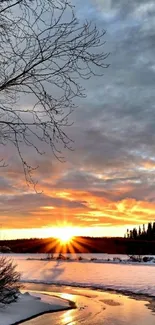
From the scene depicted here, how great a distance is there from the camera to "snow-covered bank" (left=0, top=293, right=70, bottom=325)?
48.6ft

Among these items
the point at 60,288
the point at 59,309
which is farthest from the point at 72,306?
the point at 60,288

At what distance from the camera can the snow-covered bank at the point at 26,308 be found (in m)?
A: 14.8

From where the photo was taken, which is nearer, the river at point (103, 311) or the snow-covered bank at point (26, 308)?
the river at point (103, 311)

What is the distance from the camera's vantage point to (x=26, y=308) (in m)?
16.8

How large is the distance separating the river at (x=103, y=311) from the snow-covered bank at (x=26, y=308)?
0.46m

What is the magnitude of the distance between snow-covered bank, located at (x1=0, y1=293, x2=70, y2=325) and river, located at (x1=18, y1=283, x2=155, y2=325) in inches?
18.0

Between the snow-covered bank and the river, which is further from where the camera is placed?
the snow-covered bank

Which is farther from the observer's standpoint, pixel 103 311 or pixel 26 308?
pixel 103 311

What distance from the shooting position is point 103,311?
17.0 metres

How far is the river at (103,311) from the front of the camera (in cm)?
1451

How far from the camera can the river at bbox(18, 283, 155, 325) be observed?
47.6 feet

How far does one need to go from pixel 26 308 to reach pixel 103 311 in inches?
106

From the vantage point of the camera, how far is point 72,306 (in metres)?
18.5

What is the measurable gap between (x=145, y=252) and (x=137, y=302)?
3510 inches
